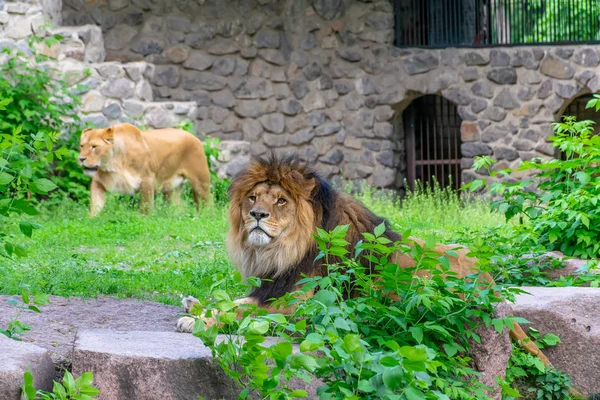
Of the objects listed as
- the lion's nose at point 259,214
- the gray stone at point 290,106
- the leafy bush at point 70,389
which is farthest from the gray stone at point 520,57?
the leafy bush at point 70,389

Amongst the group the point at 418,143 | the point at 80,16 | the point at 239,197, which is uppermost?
the point at 80,16

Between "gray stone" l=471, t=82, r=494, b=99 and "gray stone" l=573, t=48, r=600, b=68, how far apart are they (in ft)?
4.35

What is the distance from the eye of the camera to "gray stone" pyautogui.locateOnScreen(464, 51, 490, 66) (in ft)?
50.6

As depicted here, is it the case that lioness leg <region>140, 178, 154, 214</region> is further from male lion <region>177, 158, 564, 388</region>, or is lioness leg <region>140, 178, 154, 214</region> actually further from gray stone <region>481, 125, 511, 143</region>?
male lion <region>177, 158, 564, 388</region>

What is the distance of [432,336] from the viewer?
4617mm

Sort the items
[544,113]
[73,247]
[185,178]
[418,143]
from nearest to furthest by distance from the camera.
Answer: [73,247] < [185,178] < [544,113] < [418,143]

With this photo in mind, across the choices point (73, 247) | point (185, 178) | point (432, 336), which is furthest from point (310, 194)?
point (185, 178)

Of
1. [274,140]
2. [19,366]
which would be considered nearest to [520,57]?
[274,140]

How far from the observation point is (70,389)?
383cm

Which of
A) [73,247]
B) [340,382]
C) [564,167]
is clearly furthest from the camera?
[73,247]

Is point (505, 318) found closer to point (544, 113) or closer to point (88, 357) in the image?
point (88, 357)

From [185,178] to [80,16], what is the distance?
4.36m

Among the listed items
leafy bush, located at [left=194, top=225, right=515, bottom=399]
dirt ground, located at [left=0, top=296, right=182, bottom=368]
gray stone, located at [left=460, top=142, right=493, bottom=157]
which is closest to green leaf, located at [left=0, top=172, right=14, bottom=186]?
dirt ground, located at [left=0, top=296, right=182, bottom=368]

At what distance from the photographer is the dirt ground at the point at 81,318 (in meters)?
5.27
